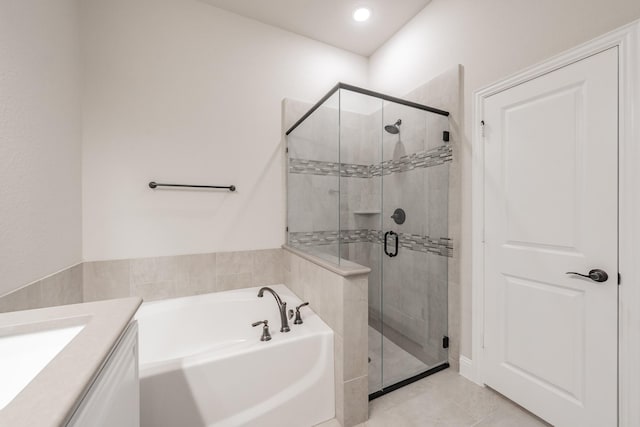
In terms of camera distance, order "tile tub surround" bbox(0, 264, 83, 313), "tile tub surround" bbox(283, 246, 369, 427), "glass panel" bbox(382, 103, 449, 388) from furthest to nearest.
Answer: "glass panel" bbox(382, 103, 449, 388)
"tile tub surround" bbox(283, 246, 369, 427)
"tile tub surround" bbox(0, 264, 83, 313)

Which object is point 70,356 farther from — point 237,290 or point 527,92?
point 527,92

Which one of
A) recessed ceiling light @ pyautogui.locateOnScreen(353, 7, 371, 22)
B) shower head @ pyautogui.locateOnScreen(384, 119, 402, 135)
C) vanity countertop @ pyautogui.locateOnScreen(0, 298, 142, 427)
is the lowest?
vanity countertop @ pyautogui.locateOnScreen(0, 298, 142, 427)

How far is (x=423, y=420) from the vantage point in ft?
4.80

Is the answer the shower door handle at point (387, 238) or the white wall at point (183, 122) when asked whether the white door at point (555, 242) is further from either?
the white wall at point (183, 122)

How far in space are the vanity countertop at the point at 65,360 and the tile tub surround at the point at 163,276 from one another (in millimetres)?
864

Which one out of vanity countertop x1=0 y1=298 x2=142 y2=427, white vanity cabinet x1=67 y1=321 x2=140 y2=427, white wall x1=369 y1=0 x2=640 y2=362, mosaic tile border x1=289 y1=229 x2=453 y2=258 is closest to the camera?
vanity countertop x1=0 y1=298 x2=142 y2=427

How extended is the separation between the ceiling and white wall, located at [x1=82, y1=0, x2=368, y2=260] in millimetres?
112

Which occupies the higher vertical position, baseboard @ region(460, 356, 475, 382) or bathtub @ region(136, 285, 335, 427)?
bathtub @ region(136, 285, 335, 427)

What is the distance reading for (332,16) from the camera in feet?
7.36

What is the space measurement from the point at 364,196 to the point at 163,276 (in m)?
1.72

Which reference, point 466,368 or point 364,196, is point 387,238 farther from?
point 466,368

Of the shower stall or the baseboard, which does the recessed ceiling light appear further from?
the baseboard

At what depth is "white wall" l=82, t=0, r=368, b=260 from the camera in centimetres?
185

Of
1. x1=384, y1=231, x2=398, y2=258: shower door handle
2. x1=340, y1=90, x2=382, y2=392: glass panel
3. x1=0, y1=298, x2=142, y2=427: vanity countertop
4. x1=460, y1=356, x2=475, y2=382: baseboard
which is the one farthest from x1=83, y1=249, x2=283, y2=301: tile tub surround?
x1=460, y1=356, x2=475, y2=382: baseboard
